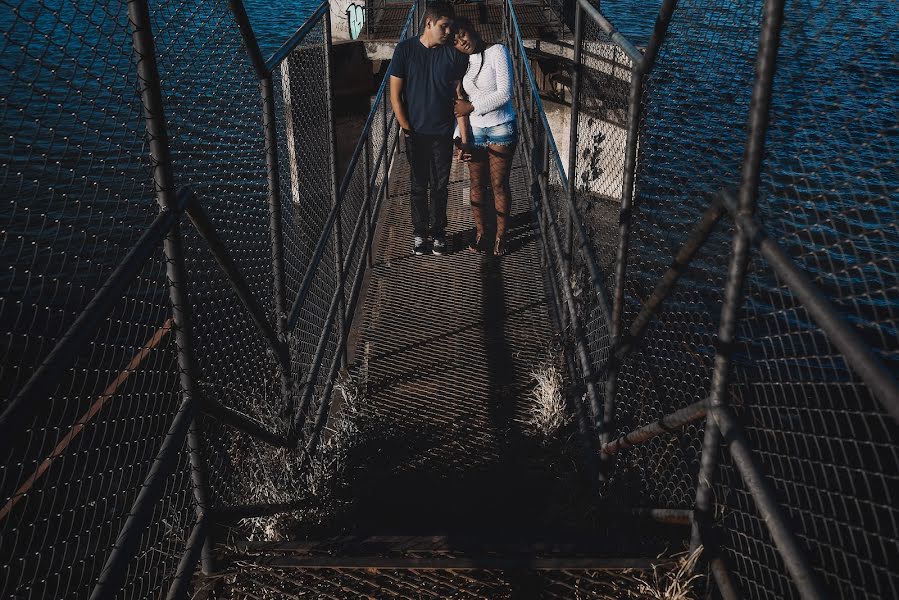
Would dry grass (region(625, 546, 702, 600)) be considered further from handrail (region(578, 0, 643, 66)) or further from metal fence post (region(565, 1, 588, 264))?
metal fence post (region(565, 1, 588, 264))

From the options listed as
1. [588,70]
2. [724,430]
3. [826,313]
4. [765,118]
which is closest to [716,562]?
[724,430]

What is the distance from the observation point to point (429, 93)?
6.14 m

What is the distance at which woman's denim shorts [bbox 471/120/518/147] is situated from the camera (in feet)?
21.0

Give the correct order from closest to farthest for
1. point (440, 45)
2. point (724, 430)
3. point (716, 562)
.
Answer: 1. point (724, 430)
2. point (716, 562)
3. point (440, 45)

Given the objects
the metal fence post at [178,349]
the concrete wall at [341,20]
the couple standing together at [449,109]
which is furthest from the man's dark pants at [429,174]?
the concrete wall at [341,20]

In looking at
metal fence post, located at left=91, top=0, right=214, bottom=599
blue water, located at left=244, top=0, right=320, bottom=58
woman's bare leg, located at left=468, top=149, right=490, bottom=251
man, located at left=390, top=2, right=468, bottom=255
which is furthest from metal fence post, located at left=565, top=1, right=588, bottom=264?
blue water, located at left=244, top=0, right=320, bottom=58

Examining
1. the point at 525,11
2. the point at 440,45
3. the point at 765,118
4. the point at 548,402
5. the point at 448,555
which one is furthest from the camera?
the point at 525,11

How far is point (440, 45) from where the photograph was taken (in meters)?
6.05

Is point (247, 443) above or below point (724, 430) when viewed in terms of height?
below

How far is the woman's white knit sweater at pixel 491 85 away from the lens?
6.14m

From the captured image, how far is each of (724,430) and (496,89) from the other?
14.2 ft

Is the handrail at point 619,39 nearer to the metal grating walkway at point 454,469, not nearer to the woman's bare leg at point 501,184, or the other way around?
the metal grating walkway at point 454,469

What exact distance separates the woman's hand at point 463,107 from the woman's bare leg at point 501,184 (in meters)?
0.33

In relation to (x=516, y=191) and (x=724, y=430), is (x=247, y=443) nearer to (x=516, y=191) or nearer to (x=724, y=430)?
(x=724, y=430)
